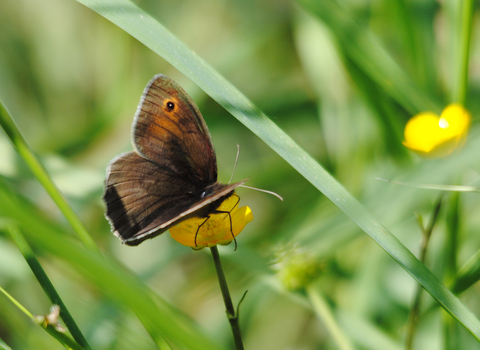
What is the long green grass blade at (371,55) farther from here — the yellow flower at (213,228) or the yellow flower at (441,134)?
the yellow flower at (213,228)

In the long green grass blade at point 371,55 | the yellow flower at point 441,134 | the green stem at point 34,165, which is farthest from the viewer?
the long green grass blade at point 371,55

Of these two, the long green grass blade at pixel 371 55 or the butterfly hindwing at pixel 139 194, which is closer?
the butterfly hindwing at pixel 139 194

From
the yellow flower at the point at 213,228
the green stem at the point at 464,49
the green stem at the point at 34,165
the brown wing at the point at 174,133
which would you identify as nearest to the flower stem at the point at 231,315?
the yellow flower at the point at 213,228

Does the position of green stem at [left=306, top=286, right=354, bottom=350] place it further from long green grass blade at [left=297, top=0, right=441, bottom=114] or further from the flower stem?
long green grass blade at [left=297, top=0, right=441, bottom=114]

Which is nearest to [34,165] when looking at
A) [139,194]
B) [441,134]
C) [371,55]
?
[139,194]

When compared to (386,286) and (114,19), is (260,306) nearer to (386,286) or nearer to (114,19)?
(386,286)

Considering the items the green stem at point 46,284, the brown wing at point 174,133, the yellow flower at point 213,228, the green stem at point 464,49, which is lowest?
the green stem at point 46,284

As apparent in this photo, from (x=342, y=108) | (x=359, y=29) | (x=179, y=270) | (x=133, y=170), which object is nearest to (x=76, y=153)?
(x=179, y=270)

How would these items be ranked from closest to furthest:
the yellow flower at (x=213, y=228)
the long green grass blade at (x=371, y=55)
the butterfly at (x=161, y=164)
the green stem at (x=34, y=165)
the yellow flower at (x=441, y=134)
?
the green stem at (x=34, y=165)
the yellow flower at (x=213, y=228)
the yellow flower at (x=441, y=134)
the butterfly at (x=161, y=164)
the long green grass blade at (x=371, y=55)
